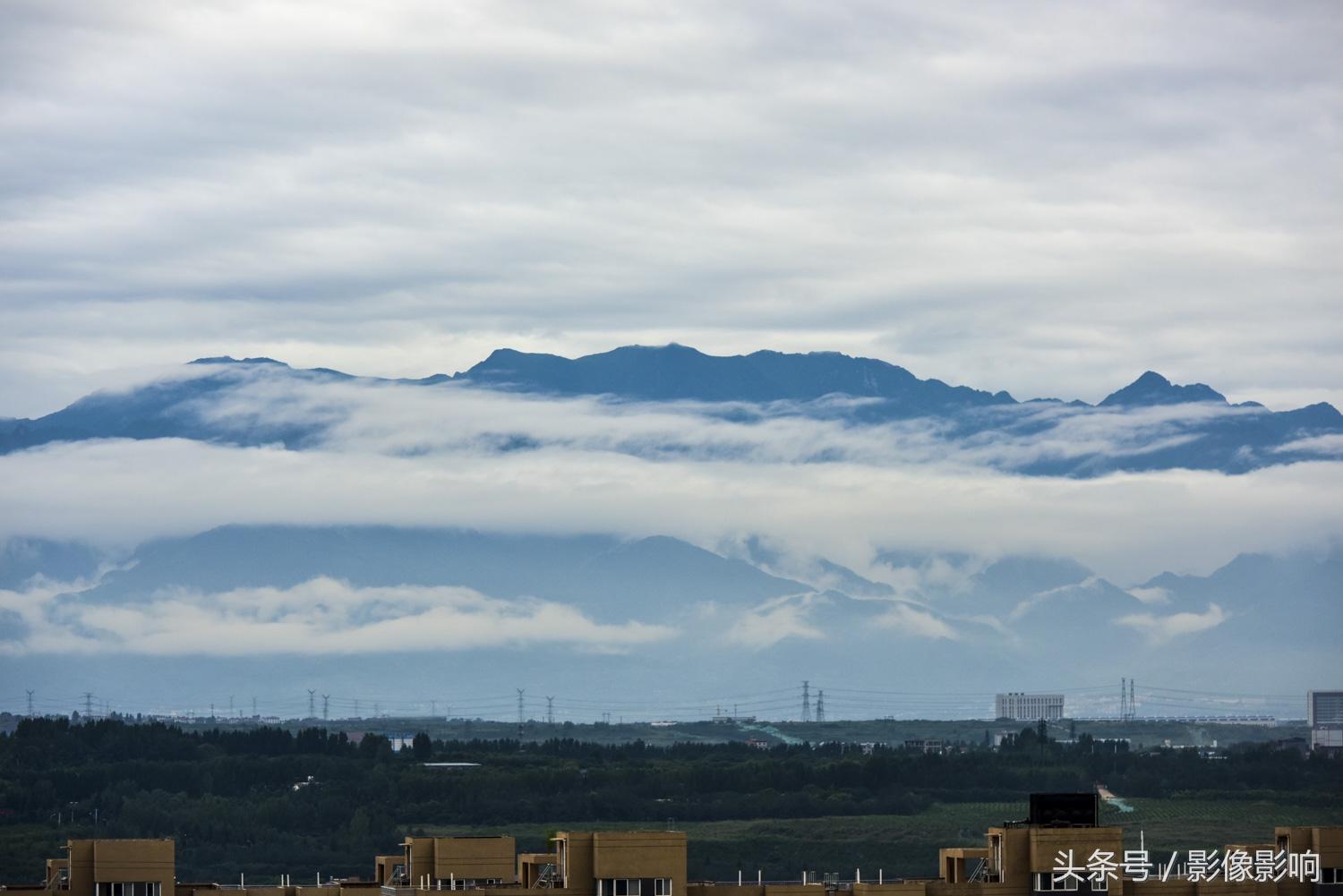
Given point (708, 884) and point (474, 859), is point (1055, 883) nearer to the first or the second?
point (708, 884)

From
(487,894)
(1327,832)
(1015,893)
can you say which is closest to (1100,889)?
(1015,893)

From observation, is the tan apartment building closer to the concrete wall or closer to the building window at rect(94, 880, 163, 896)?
the building window at rect(94, 880, 163, 896)

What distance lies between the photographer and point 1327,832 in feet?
272

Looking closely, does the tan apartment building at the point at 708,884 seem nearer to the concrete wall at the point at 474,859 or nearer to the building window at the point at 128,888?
the building window at the point at 128,888

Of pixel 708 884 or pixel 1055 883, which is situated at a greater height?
pixel 1055 883

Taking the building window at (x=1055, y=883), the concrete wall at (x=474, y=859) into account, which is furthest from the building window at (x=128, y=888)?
the building window at (x=1055, y=883)

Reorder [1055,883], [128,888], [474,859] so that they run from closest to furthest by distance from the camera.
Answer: [1055,883] → [128,888] → [474,859]

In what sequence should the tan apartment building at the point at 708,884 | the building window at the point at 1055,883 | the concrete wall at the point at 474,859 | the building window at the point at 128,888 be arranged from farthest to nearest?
1. the concrete wall at the point at 474,859
2. the building window at the point at 128,888
3. the building window at the point at 1055,883
4. the tan apartment building at the point at 708,884

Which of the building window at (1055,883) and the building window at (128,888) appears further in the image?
the building window at (128,888)

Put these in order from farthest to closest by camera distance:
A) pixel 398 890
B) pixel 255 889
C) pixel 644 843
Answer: pixel 255 889, pixel 398 890, pixel 644 843

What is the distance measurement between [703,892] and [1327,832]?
21.7 meters

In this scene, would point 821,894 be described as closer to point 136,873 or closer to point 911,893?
point 911,893

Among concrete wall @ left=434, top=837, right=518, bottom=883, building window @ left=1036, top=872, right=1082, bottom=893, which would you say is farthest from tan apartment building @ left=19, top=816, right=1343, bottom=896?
concrete wall @ left=434, top=837, right=518, bottom=883


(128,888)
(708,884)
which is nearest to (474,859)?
(708,884)
